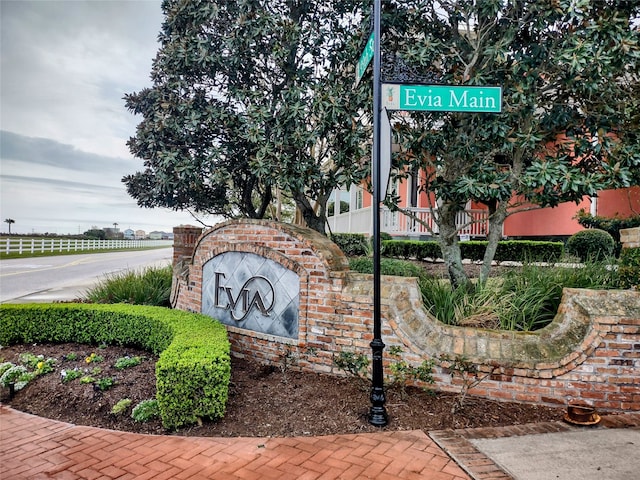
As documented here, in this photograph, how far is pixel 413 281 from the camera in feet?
14.7

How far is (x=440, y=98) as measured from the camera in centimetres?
380

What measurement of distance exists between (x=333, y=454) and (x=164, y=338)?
9.54 feet

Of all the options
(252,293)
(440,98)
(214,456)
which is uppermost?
(440,98)

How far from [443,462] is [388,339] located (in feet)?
5.15

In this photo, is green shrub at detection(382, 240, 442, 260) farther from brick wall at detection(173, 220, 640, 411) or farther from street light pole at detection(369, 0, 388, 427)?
street light pole at detection(369, 0, 388, 427)

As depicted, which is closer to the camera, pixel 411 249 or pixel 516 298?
pixel 516 298

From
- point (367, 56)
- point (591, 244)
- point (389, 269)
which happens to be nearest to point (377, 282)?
point (367, 56)

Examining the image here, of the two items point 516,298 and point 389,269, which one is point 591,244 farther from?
point 516,298

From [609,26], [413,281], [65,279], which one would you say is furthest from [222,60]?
[65,279]

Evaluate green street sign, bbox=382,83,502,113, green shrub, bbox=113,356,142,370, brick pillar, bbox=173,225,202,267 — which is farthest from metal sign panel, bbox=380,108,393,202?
brick pillar, bbox=173,225,202,267

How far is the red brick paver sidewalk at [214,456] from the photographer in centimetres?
282

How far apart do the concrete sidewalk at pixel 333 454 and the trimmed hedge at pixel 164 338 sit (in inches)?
12.7

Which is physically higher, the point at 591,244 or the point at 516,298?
the point at 591,244

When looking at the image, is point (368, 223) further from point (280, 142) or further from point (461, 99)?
point (461, 99)
